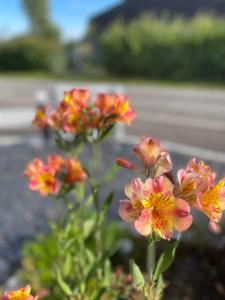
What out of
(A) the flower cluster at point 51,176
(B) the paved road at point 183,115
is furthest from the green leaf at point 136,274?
(B) the paved road at point 183,115

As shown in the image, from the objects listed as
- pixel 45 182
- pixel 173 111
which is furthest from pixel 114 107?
pixel 173 111

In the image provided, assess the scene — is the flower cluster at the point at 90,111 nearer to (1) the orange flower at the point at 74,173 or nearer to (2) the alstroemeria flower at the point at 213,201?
(1) the orange flower at the point at 74,173

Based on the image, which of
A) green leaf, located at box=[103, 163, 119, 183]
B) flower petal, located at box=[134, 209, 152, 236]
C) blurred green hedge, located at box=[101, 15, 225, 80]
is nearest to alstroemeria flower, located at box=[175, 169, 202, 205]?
flower petal, located at box=[134, 209, 152, 236]

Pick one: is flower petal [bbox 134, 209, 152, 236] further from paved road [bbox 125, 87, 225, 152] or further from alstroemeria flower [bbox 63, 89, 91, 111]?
paved road [bbox 125, 87, 225, 152]

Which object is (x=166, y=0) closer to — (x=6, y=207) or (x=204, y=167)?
(x=6, y=207)

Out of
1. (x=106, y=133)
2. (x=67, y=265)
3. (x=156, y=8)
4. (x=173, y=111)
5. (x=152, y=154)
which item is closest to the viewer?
(x=152, y=154)

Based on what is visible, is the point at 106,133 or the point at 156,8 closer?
the point at 106,133

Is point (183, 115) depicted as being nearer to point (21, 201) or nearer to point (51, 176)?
point (21, 201)
